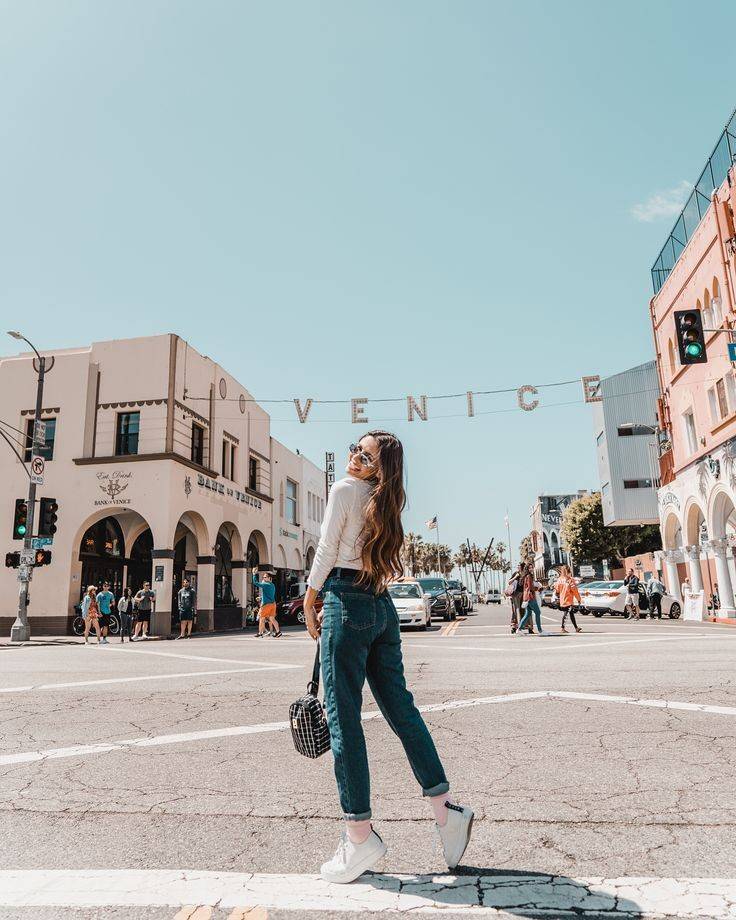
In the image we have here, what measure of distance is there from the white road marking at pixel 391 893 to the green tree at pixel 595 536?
6328 centimetres

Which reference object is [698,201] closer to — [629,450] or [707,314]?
[707,314]

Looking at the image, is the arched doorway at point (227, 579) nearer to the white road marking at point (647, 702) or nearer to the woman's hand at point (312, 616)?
the white road marking at point (647, 702)

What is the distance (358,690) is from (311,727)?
328mm

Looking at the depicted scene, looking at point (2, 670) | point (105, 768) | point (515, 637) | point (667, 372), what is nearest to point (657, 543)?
point (667, 372)

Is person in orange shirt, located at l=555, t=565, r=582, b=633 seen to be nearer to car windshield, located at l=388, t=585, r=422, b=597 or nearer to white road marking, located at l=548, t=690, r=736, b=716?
car windshield, located at l=388, t=585, r=422, b=597

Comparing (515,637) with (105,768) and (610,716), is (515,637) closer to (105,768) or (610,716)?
(610,716)

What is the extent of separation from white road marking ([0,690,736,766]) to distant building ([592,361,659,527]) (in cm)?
4183

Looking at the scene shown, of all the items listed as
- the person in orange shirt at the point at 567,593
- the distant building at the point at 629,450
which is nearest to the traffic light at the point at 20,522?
the person in orange shirt at the point at 567,593

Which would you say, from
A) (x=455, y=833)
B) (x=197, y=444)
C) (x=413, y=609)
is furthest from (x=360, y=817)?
(x=197, y=444)

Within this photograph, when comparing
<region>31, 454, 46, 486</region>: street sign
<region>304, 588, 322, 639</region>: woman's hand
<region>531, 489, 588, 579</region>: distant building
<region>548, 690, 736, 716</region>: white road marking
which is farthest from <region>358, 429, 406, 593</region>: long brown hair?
<region>531, 489, 588, 579</region>: distant building

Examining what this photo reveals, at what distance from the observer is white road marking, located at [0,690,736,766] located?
16.5ft

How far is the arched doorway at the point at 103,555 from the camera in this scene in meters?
26.4

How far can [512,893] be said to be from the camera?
260 cm

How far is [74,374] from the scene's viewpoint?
86.7ft
